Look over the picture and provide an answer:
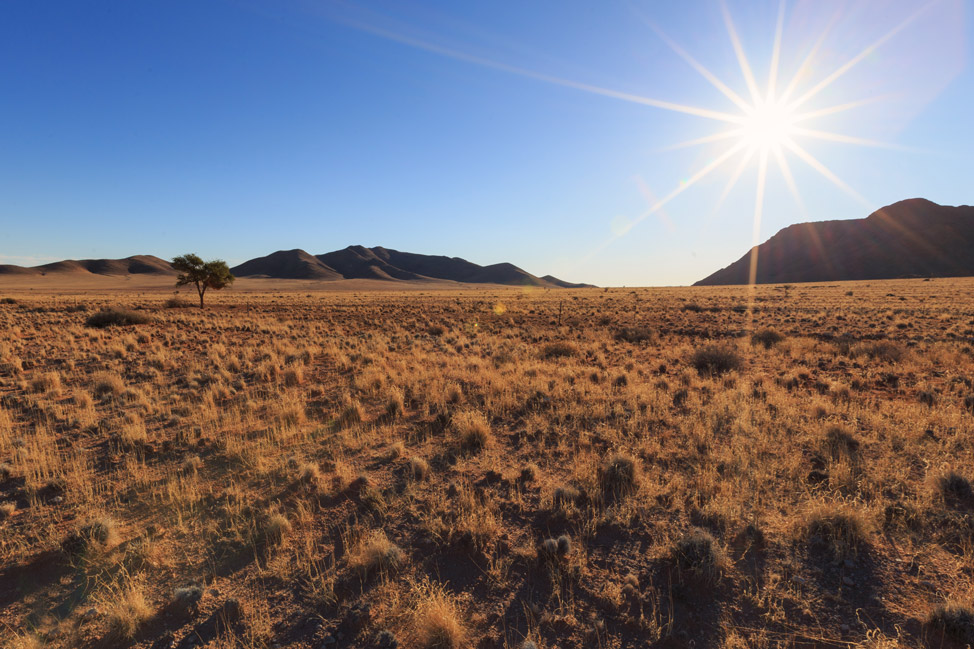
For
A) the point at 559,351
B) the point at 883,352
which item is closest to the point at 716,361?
the point at 559,351

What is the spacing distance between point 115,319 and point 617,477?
2991 centimetres

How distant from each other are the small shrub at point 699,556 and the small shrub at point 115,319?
2986cm

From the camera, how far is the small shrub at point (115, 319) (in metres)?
22.4

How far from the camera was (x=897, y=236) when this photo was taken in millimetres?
160000

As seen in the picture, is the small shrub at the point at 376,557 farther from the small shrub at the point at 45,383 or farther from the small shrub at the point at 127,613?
the small shrub at the point at 45,383

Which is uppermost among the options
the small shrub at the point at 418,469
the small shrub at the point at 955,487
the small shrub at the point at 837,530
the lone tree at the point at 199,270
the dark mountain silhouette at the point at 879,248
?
the dark mountain silhouette at the point at 879,248

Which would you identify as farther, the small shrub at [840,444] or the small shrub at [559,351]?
the small shrub at [559,351]

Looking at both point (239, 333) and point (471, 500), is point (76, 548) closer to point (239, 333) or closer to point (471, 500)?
point (471, 500)

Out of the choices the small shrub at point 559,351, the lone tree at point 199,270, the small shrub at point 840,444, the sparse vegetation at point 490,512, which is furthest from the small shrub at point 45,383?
the lone tree at point 199,270

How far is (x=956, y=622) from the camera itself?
291 cm

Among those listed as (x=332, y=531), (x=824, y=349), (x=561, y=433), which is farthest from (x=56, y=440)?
(x=824, y=349)

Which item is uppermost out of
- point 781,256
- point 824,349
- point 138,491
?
point 781,256

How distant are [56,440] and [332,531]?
6.41 m

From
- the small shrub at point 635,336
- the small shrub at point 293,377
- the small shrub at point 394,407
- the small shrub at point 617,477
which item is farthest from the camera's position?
the small shrub at point 635,336
